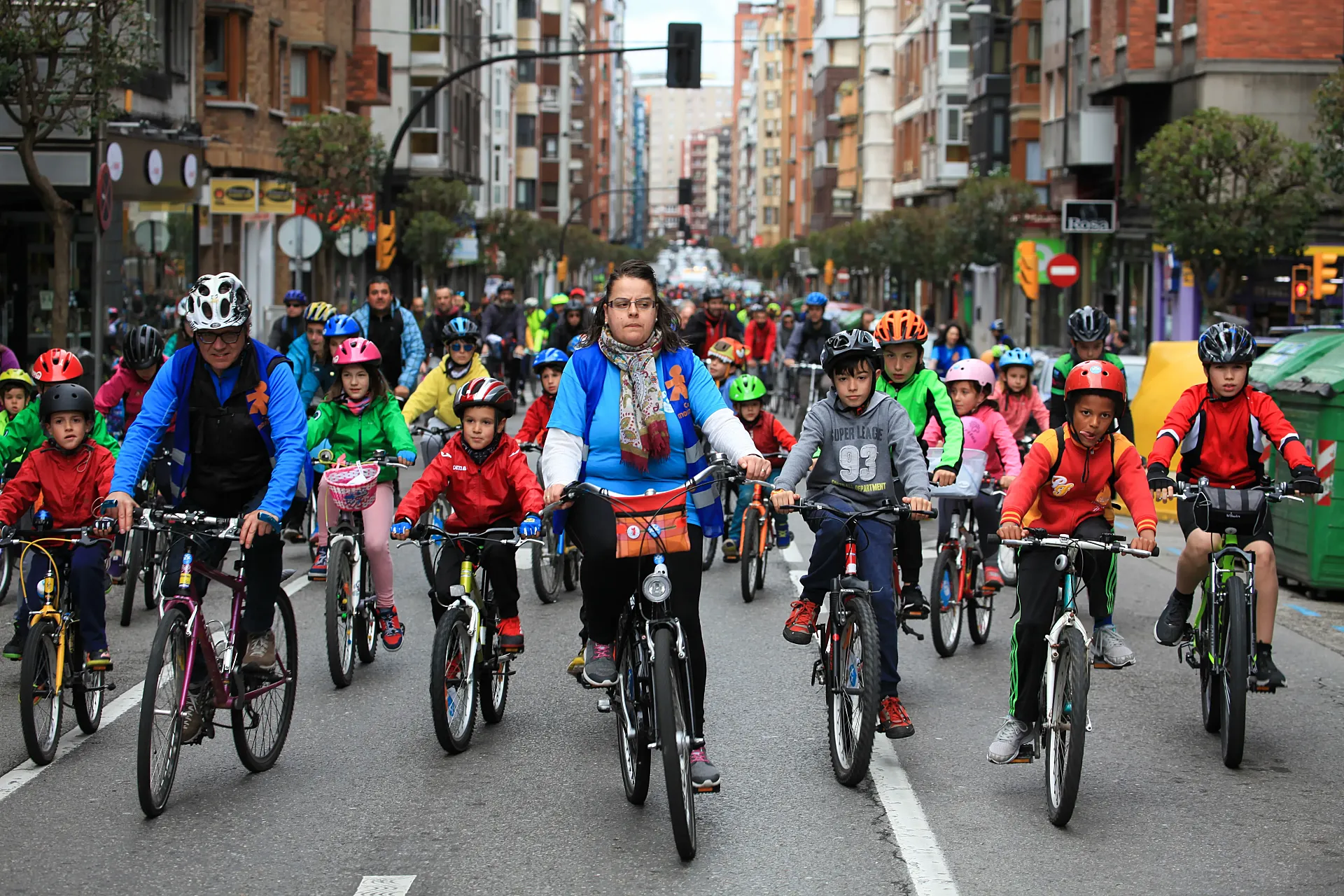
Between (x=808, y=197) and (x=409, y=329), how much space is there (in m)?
131

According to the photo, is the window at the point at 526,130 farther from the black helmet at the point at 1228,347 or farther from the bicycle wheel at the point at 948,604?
the black helmet at the point at 1228,347

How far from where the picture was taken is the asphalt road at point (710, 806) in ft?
20.3

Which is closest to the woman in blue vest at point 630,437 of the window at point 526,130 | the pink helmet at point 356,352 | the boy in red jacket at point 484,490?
the boy in red jacket at point 484,490

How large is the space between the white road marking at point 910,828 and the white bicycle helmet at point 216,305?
3.11 m

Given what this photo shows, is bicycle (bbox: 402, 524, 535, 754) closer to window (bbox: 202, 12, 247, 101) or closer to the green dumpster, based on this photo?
the green dumpster

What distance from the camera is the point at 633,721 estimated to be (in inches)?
267

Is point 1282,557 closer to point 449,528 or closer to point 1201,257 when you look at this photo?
point 449,528

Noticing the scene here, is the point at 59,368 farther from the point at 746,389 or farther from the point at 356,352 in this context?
the point at 746,389

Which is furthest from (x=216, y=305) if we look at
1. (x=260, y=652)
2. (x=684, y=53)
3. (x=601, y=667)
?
(x=684, y=53)

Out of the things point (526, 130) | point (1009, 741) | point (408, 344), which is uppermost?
point (526, 130)

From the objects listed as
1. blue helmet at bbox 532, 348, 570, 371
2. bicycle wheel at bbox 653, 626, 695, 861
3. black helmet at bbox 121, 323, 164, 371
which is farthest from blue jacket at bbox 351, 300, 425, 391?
bicycle wheel at bbox 653, 626, 695, 861

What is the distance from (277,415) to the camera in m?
7.46

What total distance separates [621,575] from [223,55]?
32287 mm

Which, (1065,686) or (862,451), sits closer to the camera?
(1065,686)
